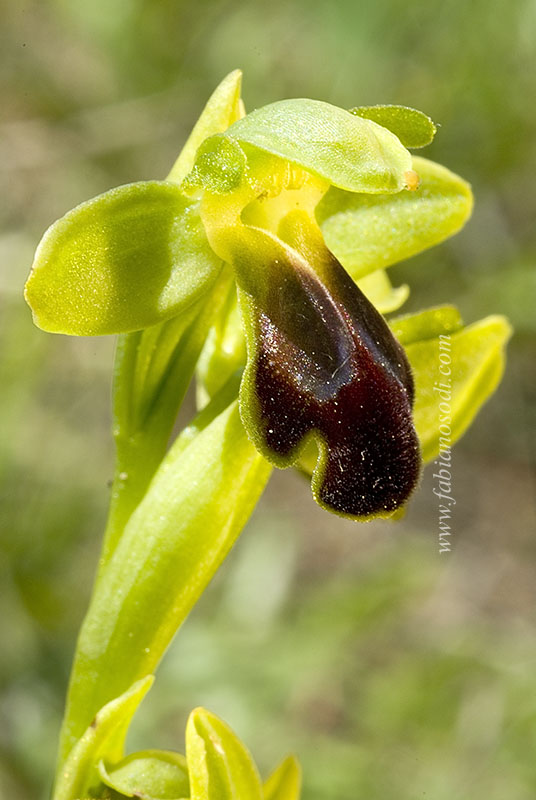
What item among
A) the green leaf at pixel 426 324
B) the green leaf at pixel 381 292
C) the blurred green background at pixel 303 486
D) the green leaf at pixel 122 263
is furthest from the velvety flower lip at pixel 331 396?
the blurred green background at pixel 303 486

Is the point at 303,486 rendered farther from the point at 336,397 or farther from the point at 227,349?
the point at 336,397

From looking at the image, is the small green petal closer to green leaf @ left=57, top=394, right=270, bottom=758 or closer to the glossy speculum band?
the glossy speculum band

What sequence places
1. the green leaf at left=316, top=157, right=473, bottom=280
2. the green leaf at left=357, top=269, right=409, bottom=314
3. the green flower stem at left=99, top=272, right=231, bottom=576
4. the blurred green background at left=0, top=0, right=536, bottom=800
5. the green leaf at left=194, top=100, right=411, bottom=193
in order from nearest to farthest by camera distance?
the green leaf at left=194, top=100, right=411, bottom=193 → the green flower stem at left=99, top=272, right=231, bottom=576 → the green leaf at left=316, top=157, right=473, bottom=280 → the green leaf at left=357, top=269, right=409, bottom=314 → the blurred green background at left=0, top=0, right=536, bottom=800

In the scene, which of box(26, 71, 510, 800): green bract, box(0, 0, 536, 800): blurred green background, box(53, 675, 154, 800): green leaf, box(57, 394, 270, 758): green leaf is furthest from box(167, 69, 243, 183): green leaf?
box(0, 0, 536, 800): blurred green background

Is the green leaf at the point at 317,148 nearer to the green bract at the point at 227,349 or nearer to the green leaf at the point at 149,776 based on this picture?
the green bract at the point at 227,349

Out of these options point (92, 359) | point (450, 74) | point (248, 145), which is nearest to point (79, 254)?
point (248, 145)

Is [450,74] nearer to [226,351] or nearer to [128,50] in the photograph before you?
[128,50]
